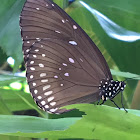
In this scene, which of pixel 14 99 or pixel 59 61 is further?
pixel 14 99

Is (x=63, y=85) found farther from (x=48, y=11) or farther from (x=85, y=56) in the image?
(x=48, y=11)

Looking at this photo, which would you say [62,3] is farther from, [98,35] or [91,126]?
[91,126]

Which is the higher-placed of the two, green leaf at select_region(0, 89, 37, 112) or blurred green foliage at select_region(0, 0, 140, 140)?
blurred green foliage at select_region(0, 0, 140, 140)

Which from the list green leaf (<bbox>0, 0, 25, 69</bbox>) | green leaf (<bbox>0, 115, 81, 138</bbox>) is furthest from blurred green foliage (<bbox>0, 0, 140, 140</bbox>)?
green leaf (<bbox>0, 115, 81, 138</bbox>)

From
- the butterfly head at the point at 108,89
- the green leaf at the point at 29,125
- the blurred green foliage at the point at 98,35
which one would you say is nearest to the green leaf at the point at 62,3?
the blurred green foliage at the point at 98,35

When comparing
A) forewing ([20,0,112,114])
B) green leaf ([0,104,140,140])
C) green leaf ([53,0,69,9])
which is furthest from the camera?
green leaf ([53,0,69,9])

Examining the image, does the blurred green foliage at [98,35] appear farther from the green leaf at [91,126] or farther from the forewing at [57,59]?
the green leaf at [91,126]

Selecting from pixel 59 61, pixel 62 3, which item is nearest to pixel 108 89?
pixel 59 61

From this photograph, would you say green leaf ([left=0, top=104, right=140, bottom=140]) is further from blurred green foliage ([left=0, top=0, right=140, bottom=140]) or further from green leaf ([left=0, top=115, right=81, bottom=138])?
blurred green foliage ([left=0, top=0, right=140, bottom=140])

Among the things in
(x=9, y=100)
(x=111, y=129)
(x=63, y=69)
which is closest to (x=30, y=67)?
(x=63, y=69)
